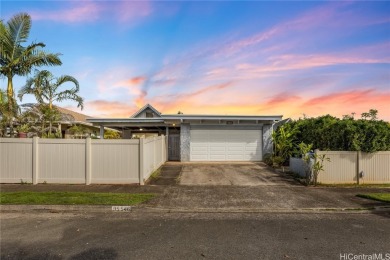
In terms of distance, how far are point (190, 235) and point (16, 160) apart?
919cm

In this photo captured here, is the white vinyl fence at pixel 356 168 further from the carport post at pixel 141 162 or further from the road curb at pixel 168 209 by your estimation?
the carport post at pixel 141 162

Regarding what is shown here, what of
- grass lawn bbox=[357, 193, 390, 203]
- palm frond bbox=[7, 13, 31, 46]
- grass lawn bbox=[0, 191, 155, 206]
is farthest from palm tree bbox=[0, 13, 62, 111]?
grass lawn bbox=[357, 193, 390, 203]

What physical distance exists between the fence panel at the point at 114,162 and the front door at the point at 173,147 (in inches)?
407

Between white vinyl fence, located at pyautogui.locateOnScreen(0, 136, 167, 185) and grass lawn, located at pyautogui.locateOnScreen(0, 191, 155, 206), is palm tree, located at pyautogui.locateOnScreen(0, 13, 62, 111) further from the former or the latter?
grass lawn, located at pyautogui.locateOnScreen(0, 191, 155, 206)

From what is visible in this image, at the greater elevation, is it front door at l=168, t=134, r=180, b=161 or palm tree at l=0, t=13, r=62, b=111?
palm tree at l=0, t=13, r=62, b=111

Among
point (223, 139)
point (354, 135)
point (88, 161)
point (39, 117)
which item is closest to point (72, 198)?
point (88, 161)

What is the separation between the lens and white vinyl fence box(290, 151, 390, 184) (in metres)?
10.4

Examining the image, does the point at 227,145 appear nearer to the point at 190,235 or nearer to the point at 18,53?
the point at 190,235

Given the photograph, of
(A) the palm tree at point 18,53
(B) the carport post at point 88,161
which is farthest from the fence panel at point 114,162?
(A) the palm tree at point 18,53

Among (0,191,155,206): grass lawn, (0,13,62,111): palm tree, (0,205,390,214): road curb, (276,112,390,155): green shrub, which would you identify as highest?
(0,13,62,111): palm tree

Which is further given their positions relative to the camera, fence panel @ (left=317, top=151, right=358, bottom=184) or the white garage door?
the white garage door

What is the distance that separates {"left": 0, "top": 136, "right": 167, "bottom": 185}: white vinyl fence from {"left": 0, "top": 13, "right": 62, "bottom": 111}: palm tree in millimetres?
3252

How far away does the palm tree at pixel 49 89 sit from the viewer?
13.3 m

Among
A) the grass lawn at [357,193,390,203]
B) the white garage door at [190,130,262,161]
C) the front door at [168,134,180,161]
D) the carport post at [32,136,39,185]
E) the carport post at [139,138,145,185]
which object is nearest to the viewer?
the grass lawn at [357,193,390,203]
